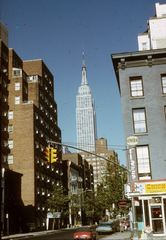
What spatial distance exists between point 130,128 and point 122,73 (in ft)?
20.0

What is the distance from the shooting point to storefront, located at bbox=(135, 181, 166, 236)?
28203 millimetres

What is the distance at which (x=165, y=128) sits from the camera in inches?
1214

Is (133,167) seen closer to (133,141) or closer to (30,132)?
(133,141)

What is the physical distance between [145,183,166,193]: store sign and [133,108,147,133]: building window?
18.3ft

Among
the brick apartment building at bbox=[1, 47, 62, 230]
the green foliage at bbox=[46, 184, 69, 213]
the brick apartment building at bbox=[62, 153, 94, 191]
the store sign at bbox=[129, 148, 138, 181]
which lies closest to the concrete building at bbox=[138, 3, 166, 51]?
the store sign at bbox=[129, 148, 138, 181]

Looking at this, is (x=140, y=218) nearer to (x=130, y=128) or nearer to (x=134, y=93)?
(x=130, y=128)

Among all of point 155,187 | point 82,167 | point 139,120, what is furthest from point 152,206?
point 82,167

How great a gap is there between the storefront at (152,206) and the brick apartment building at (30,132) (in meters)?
39.1

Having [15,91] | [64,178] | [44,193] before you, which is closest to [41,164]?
[44,193]

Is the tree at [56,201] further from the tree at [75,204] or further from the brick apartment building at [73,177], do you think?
the brick apartment building at [73,177]

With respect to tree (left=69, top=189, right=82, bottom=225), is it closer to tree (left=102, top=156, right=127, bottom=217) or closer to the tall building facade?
tree (left=102, top=156, right=127, bottom=217)

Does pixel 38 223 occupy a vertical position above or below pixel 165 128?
below

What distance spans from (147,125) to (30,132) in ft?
140

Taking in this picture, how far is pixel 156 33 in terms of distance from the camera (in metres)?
36.4
